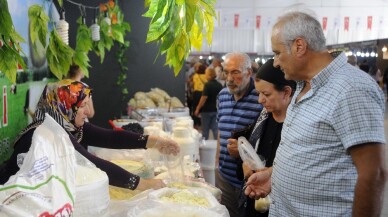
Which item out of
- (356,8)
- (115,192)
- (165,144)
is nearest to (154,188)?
(115,192)

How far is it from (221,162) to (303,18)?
67.2 inches

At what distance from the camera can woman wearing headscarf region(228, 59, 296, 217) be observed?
2234 millimetres

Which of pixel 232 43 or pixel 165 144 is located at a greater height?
pixel 232 43

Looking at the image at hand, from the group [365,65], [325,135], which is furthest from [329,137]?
[365,65]

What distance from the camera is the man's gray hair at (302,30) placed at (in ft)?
5.13

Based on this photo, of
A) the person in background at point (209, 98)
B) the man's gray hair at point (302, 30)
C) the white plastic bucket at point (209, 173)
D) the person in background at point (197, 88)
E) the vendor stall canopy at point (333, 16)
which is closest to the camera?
the man's gray hair at point (302, 30)

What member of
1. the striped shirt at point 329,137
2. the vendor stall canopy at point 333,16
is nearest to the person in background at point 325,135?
the striped shirt at point 329,137

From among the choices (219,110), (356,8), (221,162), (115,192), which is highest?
(356,8)

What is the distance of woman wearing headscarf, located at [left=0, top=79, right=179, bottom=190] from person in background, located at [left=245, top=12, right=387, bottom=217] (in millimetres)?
655

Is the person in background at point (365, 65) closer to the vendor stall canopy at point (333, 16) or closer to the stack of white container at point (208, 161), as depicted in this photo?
the vendor stall canopy at point (333, 16)

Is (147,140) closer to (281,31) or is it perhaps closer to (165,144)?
(165,144)

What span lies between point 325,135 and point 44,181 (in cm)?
100

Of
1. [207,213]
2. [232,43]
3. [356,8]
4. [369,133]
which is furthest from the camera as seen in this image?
[232,43]

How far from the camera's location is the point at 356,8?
9289mm
